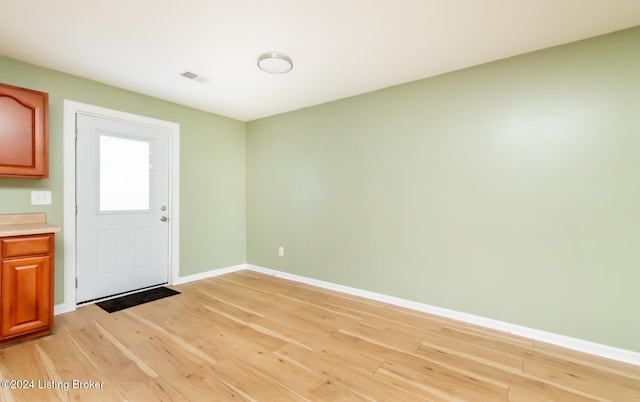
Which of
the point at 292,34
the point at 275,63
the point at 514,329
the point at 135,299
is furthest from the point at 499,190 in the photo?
the point at 135,299

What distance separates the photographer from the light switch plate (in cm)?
270

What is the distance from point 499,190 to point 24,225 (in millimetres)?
4355

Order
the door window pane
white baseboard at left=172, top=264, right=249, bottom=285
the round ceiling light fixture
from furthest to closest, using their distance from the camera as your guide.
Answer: white baseboard at left=172, top=264, right=249, bottom=285, the door window pane, the round ceiling light fixture

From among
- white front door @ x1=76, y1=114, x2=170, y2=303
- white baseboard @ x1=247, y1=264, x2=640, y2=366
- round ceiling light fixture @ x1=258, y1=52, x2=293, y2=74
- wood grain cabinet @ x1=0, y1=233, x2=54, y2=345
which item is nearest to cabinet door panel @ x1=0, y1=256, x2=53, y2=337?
wood grain cabinet @ x1=0, y1=233, x2=54, y2=345

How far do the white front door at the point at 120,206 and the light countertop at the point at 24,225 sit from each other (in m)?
0.33

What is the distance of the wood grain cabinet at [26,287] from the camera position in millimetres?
2156

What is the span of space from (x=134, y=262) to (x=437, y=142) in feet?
12.6

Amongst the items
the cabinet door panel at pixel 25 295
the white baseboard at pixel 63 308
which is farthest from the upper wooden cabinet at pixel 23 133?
the white baseboard at pixel 63 308

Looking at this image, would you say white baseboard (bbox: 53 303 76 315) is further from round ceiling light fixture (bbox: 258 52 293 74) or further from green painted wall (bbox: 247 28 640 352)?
round ceiling light fixture (bbox: 258 52 293 74)

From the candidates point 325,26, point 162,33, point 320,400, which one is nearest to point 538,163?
point 325,26

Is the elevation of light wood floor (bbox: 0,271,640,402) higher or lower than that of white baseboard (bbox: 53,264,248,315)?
lower

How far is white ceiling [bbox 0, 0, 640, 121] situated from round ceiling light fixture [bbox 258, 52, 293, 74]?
3.0 inches

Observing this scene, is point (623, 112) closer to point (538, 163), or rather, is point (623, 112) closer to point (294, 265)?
point (538, 163)

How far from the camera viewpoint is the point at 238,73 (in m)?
2.90
